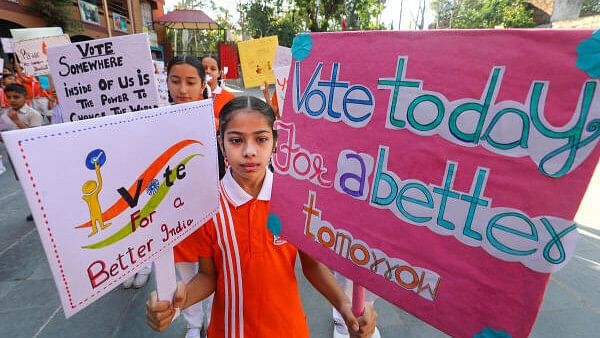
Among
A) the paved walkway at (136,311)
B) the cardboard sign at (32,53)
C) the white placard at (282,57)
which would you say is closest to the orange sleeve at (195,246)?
the paved walkway at (136,311)

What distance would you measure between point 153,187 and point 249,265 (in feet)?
1.45

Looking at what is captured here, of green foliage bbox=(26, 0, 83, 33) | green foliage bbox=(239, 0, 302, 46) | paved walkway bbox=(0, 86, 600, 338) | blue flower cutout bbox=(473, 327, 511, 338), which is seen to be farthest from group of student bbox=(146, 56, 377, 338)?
green foliage bbox=(239, 0, 302, 46)

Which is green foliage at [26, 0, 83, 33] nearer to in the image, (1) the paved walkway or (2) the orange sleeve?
(1) the paved walkway

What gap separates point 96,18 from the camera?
16.4 meters

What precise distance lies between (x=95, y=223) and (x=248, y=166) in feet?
1.63

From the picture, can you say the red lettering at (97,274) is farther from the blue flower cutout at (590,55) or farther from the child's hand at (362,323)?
the blue flower cutout at (590,55)

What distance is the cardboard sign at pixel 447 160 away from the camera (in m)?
0.65

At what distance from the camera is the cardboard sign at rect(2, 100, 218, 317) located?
0.70 m

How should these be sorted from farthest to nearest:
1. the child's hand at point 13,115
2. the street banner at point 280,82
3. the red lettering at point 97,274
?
the child's hand at point 13,115 → the street banner at point 280,82 → the red lettering at point 97,274

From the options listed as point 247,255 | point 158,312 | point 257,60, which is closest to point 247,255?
point 247,255

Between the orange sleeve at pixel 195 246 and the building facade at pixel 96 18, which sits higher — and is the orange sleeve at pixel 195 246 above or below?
below

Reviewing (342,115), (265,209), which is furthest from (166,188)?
(342,115)

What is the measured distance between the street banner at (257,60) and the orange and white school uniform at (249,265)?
3.87 m

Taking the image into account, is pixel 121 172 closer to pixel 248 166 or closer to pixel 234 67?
pixel 248 166
